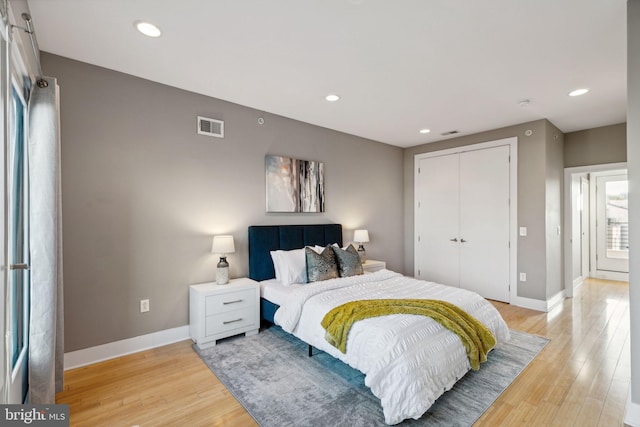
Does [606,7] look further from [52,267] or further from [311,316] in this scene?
[52,267]

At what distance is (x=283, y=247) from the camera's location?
3879mm

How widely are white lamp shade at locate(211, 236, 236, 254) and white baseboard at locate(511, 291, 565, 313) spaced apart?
4061 mm

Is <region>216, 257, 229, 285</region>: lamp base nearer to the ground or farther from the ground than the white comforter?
farther from the ground

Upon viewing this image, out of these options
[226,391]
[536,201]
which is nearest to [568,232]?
[536,201]

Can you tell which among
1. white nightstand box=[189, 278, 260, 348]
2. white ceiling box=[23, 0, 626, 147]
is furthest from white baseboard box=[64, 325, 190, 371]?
white ceiling box=[23, 0, 626, 147]

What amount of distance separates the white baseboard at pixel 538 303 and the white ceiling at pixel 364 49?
256 cm

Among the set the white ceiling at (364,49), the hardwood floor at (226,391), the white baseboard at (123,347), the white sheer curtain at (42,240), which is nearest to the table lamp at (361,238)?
the white ceiling at (364,49)

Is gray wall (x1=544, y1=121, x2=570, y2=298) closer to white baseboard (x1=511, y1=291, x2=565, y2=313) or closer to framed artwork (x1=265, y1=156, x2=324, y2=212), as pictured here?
white baseboard (x1=511, y1=291, x2=565, y2=313)

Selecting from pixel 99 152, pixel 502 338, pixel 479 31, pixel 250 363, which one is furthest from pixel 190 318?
pixel 479 31

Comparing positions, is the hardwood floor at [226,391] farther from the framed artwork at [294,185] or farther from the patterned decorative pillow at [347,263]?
the framed artwork at [294,185]

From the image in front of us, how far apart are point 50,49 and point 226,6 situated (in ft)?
5.50

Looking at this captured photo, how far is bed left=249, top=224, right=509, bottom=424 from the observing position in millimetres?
1915

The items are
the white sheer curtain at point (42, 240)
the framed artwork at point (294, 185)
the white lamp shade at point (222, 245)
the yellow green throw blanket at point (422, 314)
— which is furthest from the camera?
the framed artwork at point (294, 185)

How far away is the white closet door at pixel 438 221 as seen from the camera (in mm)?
5109
